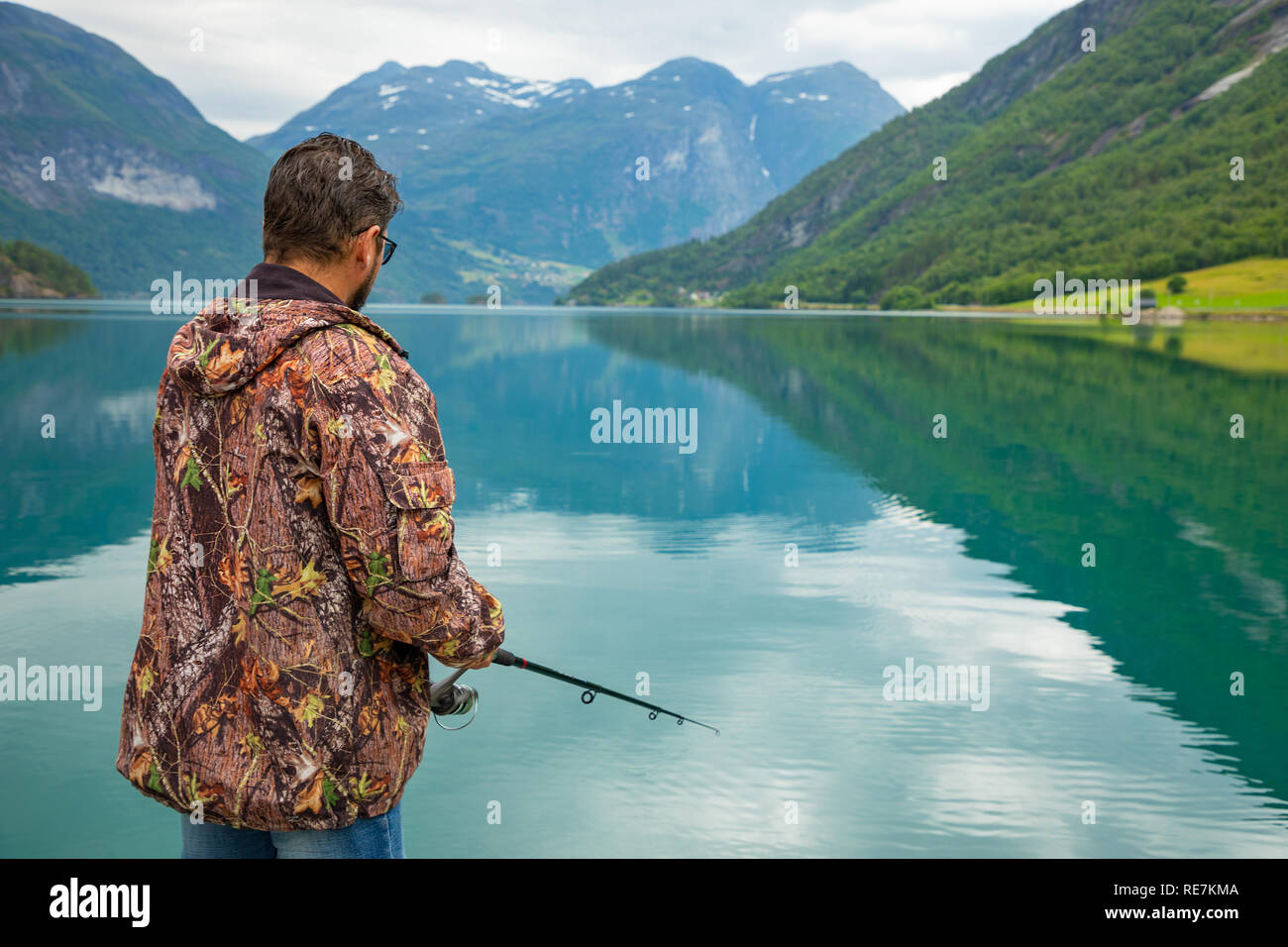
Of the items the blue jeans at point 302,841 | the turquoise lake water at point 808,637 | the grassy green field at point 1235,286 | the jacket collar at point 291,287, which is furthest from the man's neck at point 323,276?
the grassy green field at point 1235,286

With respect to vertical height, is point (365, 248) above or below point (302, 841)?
above

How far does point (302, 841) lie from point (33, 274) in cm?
15813

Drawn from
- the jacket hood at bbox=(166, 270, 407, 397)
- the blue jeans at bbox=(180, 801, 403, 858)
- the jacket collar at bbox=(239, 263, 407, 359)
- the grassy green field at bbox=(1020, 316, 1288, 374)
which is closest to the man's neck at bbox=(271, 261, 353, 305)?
the jacket collar at bbox=(239, 263, 407, 359)

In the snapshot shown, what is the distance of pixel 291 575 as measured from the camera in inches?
97.7

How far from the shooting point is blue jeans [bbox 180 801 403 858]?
262cm

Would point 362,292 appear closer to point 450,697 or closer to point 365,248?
point 365,248

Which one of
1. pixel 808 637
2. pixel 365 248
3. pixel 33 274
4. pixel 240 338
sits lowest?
pixel 808 637

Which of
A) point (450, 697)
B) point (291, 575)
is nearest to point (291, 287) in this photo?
point (291, 575)

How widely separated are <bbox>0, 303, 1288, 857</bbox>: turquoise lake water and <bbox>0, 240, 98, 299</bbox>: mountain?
4995 inches

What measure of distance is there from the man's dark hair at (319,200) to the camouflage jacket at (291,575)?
0.09 m

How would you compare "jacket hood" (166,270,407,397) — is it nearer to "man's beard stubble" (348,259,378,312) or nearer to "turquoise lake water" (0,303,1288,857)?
"man's beard stubble" (348,259,378,312)

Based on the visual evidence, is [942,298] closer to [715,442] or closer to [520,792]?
[715,442]

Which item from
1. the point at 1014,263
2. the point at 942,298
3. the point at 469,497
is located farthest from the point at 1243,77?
the point at 469,497

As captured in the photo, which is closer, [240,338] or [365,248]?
[240,338]
